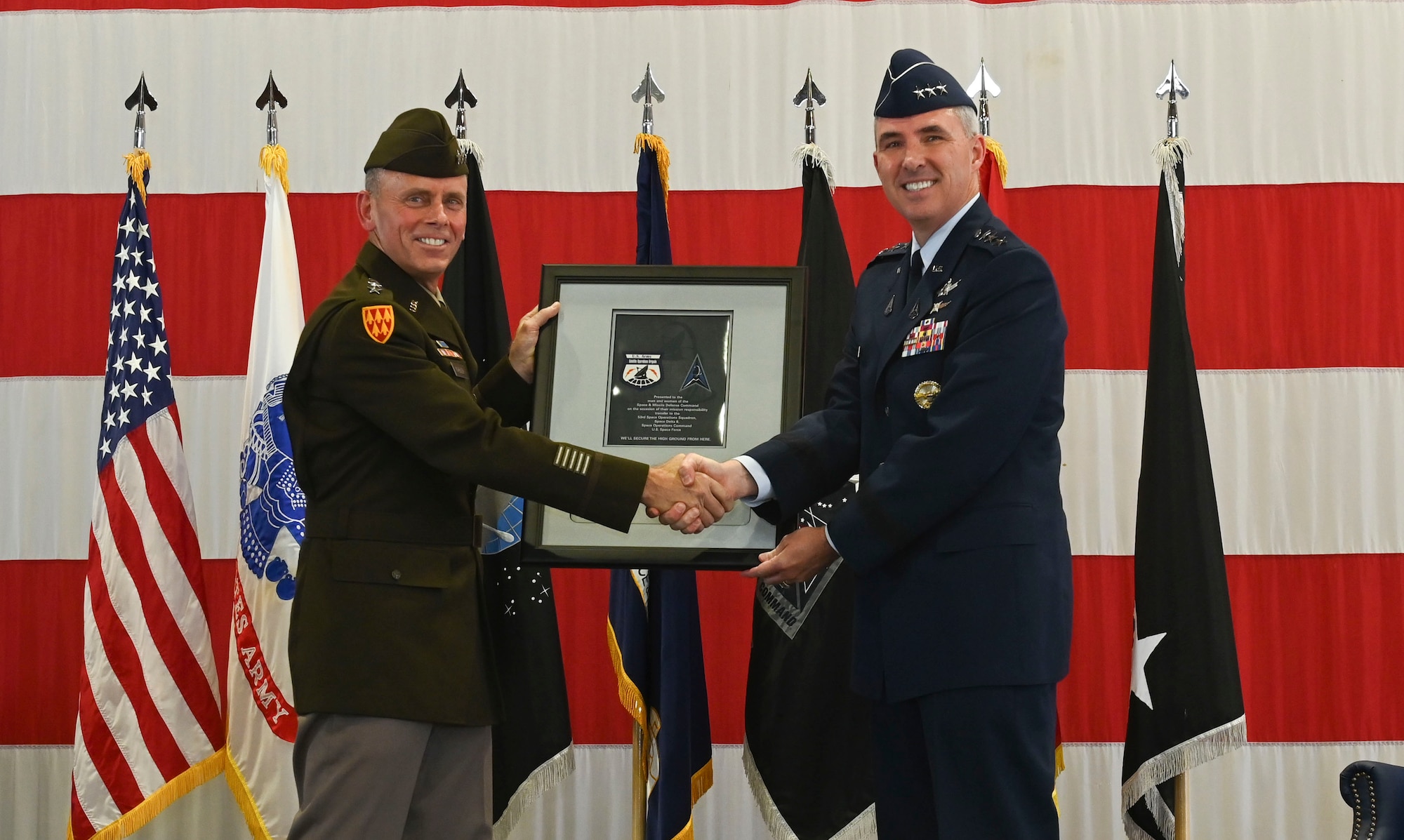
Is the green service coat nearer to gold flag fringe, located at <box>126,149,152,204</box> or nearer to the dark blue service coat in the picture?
the dark blue service coat

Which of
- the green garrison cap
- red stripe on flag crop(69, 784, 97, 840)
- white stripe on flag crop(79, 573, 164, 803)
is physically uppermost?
the green garrison cap

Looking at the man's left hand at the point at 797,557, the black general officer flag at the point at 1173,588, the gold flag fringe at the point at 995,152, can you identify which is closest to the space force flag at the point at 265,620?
the man's left hand at the point at 797,557

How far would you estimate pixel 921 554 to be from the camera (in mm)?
Answer: 2104

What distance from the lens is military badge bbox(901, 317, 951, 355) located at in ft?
7.13

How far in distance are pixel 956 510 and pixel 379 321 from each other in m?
1.15

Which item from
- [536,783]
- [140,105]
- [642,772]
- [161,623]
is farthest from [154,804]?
[140,105]

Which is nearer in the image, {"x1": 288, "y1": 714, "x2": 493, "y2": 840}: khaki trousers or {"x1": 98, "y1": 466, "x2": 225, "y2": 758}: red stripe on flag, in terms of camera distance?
{"x1": 288, "y1": 714, "x2": 493, "y2": 840}: khaki trousers

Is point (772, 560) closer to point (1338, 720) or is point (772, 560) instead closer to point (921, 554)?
point (921, 554)

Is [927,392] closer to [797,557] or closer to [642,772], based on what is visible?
[797,557]

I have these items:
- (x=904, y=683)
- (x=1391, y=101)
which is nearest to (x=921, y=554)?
(x=904, y=683)

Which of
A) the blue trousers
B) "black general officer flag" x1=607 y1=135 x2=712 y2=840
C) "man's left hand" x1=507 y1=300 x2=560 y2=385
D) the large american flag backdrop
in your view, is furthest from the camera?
the large american flag backdrop

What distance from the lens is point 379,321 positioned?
2326mm

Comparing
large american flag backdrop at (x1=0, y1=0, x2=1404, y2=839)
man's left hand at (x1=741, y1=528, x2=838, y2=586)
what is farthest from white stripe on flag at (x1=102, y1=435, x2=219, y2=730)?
man's left hand at (x1=741, y1=528, x2=838, y2=586)

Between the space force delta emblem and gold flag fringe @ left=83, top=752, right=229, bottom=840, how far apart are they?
5.34ft
